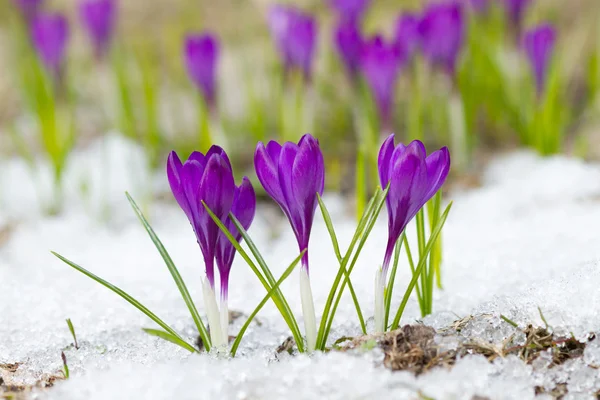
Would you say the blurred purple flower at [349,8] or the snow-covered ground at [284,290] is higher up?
the blurred purple flower at [349,8]

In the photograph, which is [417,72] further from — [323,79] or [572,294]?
[572,294]

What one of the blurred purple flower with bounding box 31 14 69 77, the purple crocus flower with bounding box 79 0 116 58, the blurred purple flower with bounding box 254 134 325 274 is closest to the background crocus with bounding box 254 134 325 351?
the blurred purple flower with bounding box 254 134 325 274

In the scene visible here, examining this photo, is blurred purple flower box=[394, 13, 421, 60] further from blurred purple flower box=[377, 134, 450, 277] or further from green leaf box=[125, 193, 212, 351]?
green leaf box=[125, 193, 212, 351]

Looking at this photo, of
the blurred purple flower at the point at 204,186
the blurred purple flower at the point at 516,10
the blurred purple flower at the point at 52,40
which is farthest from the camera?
the blurred purple flower at the point at 516,10

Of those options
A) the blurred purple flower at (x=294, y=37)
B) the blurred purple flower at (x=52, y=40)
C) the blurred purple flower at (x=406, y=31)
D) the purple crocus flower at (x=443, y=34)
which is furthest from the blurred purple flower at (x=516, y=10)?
the blurred purple flower at (x=52, y=40)

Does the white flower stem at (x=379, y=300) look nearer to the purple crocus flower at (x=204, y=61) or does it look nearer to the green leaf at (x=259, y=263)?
the green leaf at (x=259, y=263)

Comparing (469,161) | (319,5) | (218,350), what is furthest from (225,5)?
(218,350)

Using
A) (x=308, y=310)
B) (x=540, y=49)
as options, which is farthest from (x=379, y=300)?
(x=540, y=49)
